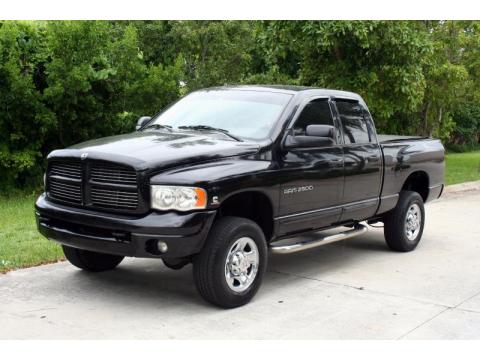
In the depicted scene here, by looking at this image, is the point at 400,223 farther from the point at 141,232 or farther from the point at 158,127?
the point at 141,232

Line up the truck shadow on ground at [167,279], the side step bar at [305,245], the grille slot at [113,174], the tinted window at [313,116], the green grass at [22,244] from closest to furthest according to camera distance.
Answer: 1. the grille slot at [113,174]
2. the truck shadow on ground at [167,279]
3. the side step bar at [305,245]
4. the tinted window at [313,116]
5. the green grass at [22,244]

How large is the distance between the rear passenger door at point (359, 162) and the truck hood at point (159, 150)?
154cm

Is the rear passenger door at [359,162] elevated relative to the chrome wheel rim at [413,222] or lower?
elevated

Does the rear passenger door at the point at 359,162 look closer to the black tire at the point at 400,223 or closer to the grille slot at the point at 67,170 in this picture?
the black tire at the point at 400,223

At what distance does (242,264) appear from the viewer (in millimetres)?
5789

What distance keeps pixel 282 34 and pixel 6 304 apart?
28.4 ft

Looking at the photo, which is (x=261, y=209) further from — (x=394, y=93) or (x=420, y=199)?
(x=394, y=93)

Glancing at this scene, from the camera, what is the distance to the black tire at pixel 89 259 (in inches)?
263

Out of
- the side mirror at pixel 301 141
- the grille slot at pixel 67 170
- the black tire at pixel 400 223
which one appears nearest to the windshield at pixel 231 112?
the side mirror at pixel 301 141

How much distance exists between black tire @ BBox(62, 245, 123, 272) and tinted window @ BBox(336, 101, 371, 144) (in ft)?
9.35

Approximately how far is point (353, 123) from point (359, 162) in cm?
53

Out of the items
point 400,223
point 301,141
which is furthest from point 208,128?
point 400,223

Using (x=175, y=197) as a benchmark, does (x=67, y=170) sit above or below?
above

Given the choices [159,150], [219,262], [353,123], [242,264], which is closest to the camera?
[219,262]
